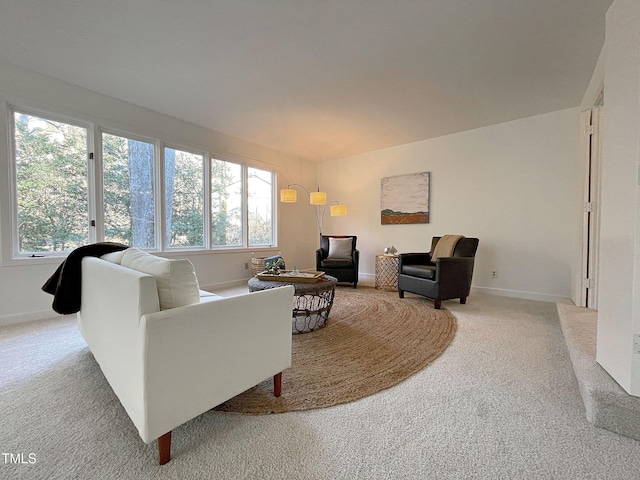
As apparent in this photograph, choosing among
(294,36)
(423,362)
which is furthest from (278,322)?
(294,36)

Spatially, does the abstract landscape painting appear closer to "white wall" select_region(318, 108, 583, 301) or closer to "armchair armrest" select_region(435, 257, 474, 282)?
"white wall" select_region(318, 108, 583, 301)

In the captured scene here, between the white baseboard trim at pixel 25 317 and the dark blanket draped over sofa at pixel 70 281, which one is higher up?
the dark blanket draped over sofa at pixel 70 281

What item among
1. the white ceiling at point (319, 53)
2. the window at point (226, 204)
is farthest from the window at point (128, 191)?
the window at point (226, 204)

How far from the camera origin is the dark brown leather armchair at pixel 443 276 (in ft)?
10.2

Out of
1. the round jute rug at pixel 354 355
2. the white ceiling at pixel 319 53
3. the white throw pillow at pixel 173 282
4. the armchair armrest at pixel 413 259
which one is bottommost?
the round jute rug at pixel 354 355

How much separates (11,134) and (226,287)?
9.55 ft

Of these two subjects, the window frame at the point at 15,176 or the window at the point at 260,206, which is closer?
the window frame at the point at 15,176

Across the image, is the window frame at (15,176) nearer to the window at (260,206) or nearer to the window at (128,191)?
the window at (128,191)

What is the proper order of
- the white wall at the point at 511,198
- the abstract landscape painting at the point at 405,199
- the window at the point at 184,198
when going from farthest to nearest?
the abstract landscape painting at the point at 405,199 < the window at the point at 184,198 < the white wall at the point at 511,198

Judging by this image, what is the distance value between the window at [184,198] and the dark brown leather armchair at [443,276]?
3119 millimetres

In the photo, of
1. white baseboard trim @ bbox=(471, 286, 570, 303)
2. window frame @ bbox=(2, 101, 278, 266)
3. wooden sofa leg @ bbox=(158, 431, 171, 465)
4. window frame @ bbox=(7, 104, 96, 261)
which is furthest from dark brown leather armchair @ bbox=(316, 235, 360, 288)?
wooden sofa leg @ bbox=(158, 431, 171, 465)

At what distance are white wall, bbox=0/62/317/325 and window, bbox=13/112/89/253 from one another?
121mm

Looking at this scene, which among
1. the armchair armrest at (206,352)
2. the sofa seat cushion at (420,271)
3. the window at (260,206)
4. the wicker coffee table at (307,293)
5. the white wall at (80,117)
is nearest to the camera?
the armchair armrest at (206,352)

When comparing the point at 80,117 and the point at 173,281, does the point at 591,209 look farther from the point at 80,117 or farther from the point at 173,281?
the point at 80,117
